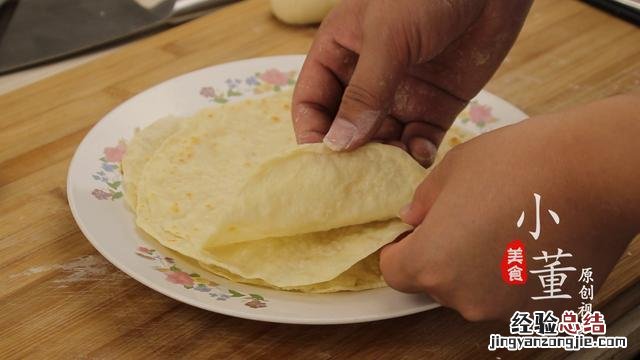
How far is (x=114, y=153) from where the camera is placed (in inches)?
59.0

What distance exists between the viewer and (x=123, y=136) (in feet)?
5.08

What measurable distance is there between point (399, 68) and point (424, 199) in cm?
26

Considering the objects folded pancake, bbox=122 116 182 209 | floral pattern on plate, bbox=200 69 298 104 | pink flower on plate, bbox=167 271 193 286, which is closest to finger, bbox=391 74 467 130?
floral pattern on plate, bbox=200 69 298 104

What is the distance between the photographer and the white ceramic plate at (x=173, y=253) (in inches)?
45.0

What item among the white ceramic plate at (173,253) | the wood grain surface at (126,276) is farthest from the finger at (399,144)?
the wood grain surface at (126,276)

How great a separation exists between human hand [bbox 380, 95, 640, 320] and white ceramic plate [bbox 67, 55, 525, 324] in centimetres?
12

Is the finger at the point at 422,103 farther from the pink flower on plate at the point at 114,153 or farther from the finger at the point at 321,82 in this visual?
the pink flower on plate at the point at 114,153

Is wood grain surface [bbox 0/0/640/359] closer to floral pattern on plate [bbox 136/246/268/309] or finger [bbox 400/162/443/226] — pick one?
floral pattern on plate [bbox 136/246/268/309]

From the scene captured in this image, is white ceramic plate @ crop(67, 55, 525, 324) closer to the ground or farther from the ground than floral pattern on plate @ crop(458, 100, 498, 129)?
closer to the ground

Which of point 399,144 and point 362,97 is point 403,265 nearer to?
point 362,97

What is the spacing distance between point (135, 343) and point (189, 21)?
1.14 metres

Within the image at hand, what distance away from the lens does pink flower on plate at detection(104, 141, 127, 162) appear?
1.49 metres

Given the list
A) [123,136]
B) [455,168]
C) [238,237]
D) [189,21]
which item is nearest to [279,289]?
[238,237]

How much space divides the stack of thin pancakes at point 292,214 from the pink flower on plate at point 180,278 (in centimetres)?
3
